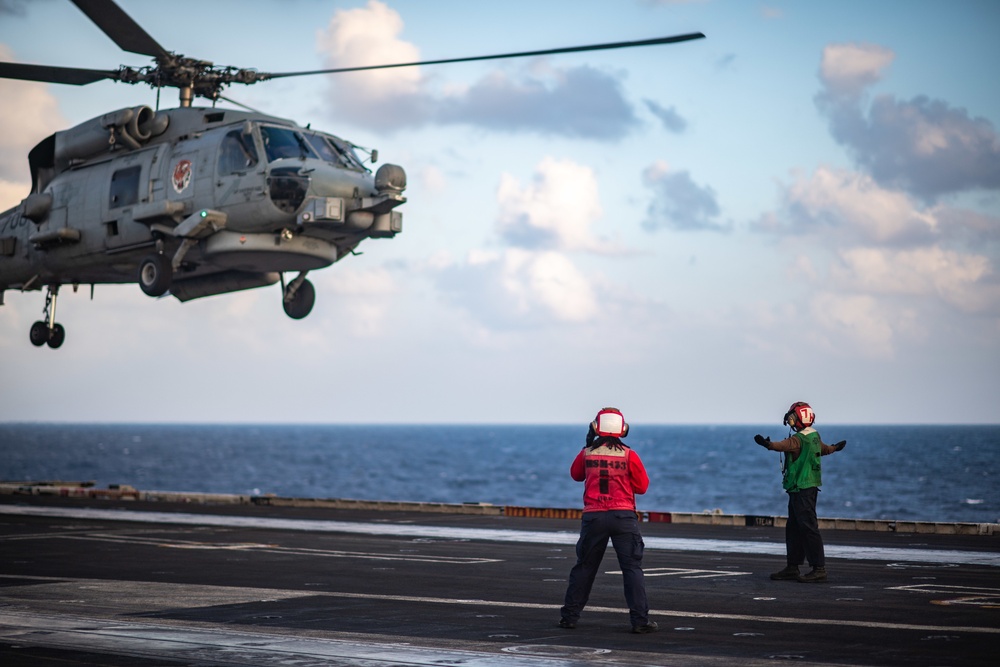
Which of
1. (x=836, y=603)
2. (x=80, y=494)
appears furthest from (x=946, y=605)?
(x=80, y=494)

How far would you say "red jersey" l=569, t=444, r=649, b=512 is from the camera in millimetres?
11664

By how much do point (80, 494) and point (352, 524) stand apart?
1367 cm

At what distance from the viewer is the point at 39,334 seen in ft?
99.6

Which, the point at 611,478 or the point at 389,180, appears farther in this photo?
the point at 389,180

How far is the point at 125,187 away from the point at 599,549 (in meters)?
18.6

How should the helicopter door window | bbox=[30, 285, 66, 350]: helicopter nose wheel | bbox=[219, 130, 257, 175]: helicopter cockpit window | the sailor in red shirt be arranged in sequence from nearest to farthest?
the sailor in red shirt
bbox=[219, 130, 257, 175]: helicopter cockpit window
the helicopter door window
bbox=[30, 285, 66, 350]: helicopter nose wheel

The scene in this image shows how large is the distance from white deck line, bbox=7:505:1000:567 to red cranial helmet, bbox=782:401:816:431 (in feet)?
12.3

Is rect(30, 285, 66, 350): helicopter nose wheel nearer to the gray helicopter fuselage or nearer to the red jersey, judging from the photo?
→ the gray helicopter fuselage

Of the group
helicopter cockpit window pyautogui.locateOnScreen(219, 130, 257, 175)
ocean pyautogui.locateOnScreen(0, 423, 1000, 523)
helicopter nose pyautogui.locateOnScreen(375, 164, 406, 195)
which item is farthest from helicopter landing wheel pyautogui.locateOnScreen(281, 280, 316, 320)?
ocean pyautogui.locateOnScreen(0, 423, 1000, 523)

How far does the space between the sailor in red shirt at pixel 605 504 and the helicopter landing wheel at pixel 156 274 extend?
1638 centimetres

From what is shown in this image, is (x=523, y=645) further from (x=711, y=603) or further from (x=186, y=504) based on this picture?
(x=186, y=504)

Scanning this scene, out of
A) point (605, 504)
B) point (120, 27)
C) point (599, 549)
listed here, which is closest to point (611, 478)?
point (605, 504)

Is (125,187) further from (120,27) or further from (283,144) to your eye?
(283,144)

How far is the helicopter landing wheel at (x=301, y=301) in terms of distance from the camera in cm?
2762
